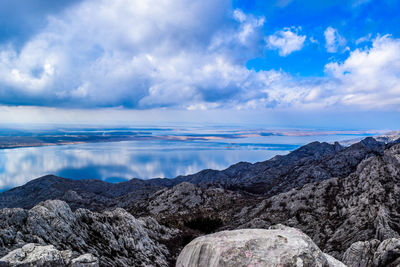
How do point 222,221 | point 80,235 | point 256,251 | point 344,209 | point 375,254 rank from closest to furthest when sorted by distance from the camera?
point 256,251 < point 375,254 < point 80,235 < point 344,209 < point 222,221

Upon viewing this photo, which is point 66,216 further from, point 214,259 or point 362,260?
point 362,260

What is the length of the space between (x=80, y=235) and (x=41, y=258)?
10.9m

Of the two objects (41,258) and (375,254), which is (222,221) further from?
(41,258)

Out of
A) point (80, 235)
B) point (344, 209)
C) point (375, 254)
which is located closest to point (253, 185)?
point (344, 209)

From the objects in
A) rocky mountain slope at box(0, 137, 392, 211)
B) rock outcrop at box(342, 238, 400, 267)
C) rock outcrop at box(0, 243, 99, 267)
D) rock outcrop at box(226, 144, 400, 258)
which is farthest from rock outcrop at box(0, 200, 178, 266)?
rocky mountain slope at box(0, 137, 392, 211)

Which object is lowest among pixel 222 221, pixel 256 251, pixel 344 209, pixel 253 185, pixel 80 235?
pixel 253 185

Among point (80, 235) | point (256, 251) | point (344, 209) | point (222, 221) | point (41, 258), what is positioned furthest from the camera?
point (222, 221)

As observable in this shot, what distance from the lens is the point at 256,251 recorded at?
1634 centimetres

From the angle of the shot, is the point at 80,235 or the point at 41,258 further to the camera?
the point at 80,235

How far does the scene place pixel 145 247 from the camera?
34.1m

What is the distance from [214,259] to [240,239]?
251cm

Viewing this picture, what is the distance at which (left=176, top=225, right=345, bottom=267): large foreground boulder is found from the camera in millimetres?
15680

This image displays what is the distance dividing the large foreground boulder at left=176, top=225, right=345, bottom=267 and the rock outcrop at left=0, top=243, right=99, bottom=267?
878 centimetres

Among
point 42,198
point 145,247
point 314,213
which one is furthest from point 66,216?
point 42,198
